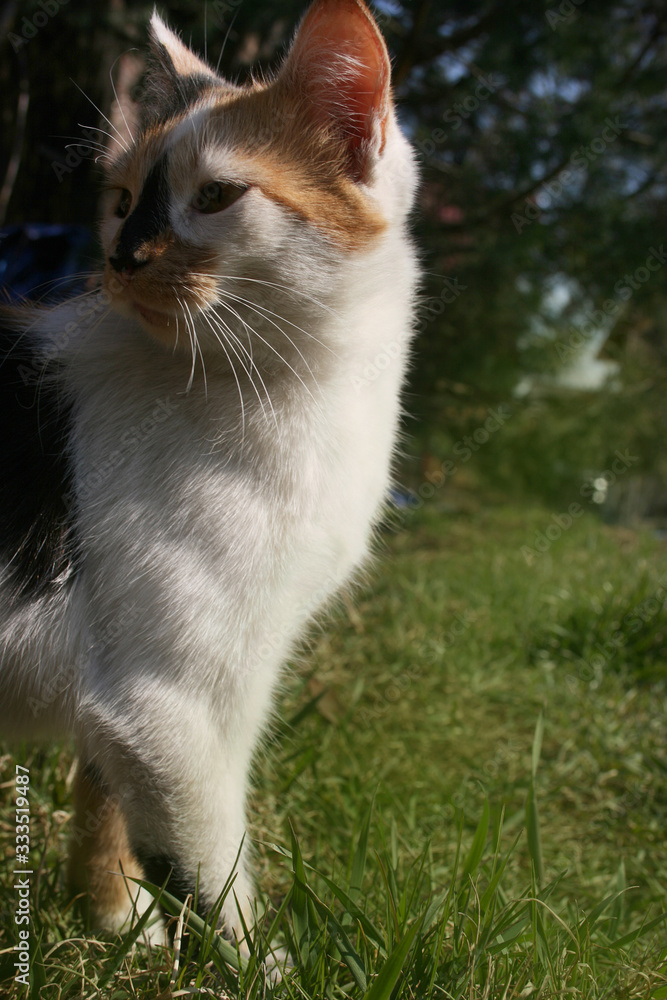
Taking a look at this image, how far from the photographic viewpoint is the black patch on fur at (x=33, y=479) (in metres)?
1.17

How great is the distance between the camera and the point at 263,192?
3.72 ft

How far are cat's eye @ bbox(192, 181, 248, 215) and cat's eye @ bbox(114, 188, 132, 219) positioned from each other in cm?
21

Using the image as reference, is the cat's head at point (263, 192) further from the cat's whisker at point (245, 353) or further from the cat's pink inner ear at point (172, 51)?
the cat's pink inner ear at point (172, 51)

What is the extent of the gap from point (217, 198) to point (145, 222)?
0.13 meters

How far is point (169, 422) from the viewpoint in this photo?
1.18 m

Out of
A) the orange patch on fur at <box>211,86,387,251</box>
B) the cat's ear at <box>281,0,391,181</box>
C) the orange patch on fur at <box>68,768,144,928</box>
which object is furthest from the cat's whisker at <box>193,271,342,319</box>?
the orange patch on fur at <box>68,768,144,928</box>

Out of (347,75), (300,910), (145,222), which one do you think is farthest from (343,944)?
(347,75)

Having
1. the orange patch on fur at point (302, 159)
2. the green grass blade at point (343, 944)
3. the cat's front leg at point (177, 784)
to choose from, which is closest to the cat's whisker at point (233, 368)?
the orange patch on fur at point (302, 159)

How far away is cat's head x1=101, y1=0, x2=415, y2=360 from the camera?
110 cm

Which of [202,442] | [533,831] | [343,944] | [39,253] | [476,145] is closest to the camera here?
[343,944]

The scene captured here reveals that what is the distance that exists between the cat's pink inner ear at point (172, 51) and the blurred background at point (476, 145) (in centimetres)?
67

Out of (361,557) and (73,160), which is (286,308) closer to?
(361,557)

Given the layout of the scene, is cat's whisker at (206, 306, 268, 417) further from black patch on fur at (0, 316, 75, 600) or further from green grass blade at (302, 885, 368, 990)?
green grass blade at (302, 885, 368, 990)

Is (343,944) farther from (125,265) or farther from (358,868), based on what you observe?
(125,265)
